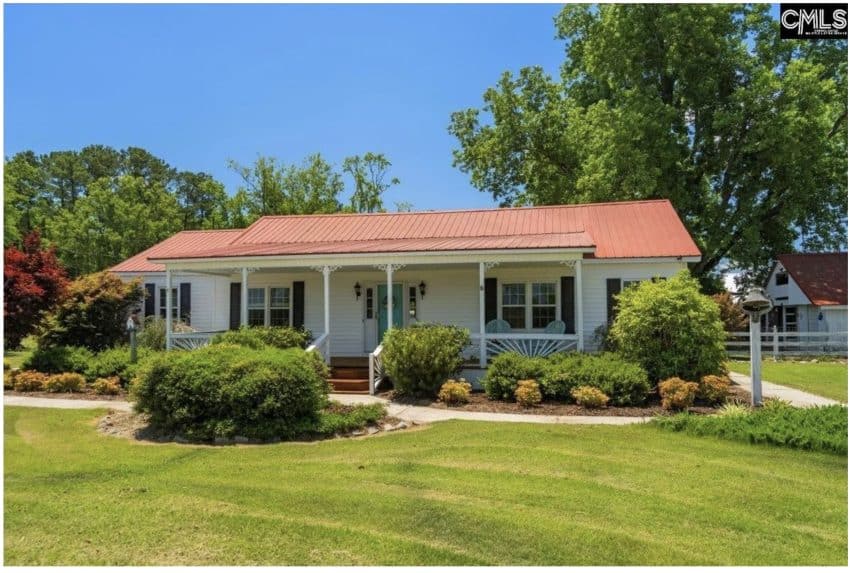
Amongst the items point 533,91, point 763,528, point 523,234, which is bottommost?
point 763,528

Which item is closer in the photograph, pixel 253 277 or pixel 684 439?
pixel 684 439

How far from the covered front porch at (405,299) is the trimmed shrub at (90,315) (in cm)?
158

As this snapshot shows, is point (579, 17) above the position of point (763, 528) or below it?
above

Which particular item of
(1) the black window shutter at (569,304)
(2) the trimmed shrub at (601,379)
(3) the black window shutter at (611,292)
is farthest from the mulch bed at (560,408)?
(1) the black window shutter at (569,304)

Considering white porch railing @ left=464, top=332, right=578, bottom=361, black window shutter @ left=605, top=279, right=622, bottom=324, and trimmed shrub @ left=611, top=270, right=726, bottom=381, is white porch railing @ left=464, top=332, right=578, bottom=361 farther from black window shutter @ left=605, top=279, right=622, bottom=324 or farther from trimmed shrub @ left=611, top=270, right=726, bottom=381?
trimmed shrub @ left=611, top=270, right=726, bottom=381

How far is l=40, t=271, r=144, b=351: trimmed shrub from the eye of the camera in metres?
15.9

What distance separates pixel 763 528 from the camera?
482 centimetres

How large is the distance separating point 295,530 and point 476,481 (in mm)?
2113

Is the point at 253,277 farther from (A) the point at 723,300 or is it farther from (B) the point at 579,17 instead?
(B) the point at 579,17

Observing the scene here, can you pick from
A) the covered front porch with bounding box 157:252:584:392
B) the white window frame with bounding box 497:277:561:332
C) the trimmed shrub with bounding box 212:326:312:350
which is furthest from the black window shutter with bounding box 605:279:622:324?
the trimmed shrub with bounding box 212:326:312:350

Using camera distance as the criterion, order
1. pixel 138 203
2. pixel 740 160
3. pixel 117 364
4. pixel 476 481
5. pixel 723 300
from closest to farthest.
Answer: pixel 476 481 < pixel 117 364 < pixel 723 300 < pixel 740 160 < pixel 138 203

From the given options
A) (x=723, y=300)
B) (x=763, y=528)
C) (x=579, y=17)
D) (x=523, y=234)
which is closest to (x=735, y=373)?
(x=723, y=300)

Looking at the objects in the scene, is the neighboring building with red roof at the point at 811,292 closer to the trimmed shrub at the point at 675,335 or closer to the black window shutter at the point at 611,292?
the black window shutter at the point at 611,292

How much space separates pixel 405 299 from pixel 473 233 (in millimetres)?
3154
